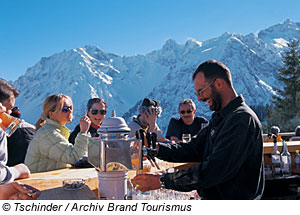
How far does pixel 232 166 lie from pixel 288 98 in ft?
89.0

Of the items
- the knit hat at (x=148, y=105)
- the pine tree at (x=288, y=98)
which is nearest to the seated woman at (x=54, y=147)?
the knit hat at (x=148, y=105)

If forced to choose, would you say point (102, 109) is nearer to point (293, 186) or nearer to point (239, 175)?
point (293, 186)

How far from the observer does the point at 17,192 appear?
1581 millimetres

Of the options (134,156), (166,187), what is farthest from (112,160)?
(166,187)

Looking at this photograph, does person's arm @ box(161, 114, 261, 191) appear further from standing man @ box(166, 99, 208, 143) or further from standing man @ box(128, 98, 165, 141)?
standing man @ box(166, 99, 208, 143)

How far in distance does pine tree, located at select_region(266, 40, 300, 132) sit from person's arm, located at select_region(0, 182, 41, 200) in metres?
25.4

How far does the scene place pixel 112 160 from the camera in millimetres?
1554

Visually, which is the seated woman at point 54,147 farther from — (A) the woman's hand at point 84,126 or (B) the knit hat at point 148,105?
(B) the knit hat at point 148,105

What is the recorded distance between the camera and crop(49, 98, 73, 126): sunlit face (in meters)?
2.91

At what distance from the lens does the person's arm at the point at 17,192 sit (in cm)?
153

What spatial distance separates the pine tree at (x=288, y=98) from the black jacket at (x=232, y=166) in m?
24.6

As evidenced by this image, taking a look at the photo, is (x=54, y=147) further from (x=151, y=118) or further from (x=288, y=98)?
(x=288, y=98)

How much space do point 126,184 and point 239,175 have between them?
666 millimetres

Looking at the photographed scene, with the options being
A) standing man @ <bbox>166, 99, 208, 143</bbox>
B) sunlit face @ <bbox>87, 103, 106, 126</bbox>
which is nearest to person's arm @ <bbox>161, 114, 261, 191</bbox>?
sunlit face @ <bbox>87, 103, 106, 126</bbox>
